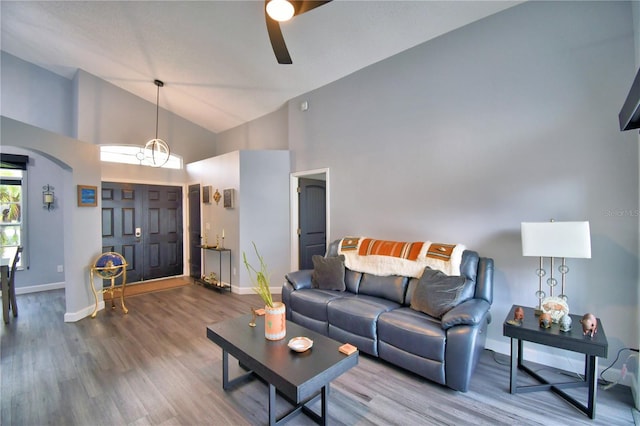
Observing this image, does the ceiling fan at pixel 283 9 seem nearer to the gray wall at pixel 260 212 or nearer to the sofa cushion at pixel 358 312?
the sofa cushion at pixel 358 312

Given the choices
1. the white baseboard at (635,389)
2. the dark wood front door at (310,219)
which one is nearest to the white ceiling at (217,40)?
the dark wood front door at (310,219)

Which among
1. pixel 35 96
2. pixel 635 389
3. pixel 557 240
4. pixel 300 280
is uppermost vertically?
pixel 35 96

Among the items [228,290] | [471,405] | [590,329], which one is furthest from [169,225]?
[590,329]

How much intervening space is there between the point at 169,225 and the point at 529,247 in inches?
248

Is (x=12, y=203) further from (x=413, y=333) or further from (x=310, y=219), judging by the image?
(x=413, y=333)

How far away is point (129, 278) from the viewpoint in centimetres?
549

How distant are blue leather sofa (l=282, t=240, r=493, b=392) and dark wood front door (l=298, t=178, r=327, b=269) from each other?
1.29 metres

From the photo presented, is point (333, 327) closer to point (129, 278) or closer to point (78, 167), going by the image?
point (78, 167)

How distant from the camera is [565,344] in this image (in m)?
1.96

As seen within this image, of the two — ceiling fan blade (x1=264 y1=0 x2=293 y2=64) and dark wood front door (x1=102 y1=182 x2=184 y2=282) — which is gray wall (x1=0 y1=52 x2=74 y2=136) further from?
ceiling fan blade (x1=264 y1=0 x2=293 y2=64)

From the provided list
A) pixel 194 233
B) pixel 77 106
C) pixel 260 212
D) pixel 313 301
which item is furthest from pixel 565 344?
pixel 77 106

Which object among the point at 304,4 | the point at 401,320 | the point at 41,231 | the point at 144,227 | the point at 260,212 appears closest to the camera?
the point at 304,4

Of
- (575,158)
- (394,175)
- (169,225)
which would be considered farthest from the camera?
(169,225)

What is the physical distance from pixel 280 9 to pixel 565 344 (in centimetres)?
305
